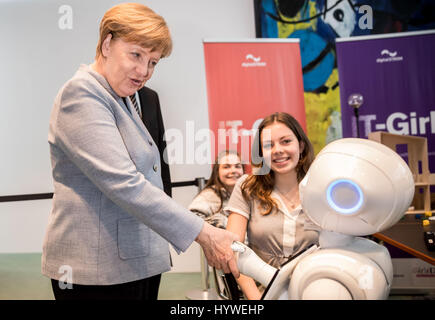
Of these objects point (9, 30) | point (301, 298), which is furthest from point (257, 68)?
point (301, 298)

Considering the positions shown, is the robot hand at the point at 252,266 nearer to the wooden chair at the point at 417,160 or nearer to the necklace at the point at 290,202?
the necklace at the point at 290,202

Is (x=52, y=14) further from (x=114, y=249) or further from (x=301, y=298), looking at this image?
(x=301, y=298)

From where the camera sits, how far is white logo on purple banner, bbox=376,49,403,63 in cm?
346

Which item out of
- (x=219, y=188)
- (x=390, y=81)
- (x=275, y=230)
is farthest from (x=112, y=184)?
(x=390, y=81)

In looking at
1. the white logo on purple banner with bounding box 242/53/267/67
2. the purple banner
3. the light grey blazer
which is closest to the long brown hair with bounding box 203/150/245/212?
the white logo on purple banner with bounding box 242/53/267/67

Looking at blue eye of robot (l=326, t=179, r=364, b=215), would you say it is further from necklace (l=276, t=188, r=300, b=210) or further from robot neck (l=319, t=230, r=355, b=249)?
necklace (l=276, t=188, r=300, b=210)

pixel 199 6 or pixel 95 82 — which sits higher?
pixel 199 6

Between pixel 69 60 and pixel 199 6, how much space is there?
1346 millimetres

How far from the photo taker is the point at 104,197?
89cm

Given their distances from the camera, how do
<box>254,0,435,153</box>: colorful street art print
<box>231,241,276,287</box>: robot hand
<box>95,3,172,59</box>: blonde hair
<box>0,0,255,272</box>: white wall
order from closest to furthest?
1. <box>231,241,276,287</box>: robot hand
2. <box>95,3,172,59</box>: blonde hair
3. <box>0,0,255,272</box>: white wall
4. <box>254,0,435,153</box>: colorful street art print

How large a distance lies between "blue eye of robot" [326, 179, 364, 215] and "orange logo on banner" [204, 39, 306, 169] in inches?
108

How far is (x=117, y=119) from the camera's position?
88 cm

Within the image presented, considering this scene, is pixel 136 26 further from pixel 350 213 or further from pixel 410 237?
pixel 410 237
